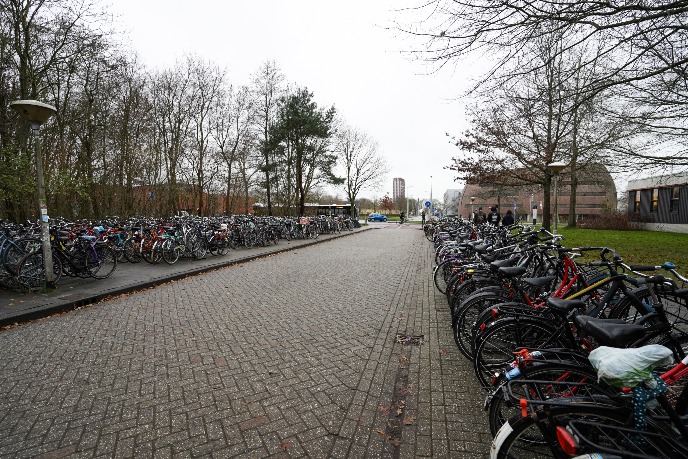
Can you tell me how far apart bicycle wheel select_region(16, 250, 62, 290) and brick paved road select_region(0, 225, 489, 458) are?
5.74 feet

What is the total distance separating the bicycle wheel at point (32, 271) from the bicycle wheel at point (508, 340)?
770 cm

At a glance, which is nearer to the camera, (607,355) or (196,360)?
(607,355)

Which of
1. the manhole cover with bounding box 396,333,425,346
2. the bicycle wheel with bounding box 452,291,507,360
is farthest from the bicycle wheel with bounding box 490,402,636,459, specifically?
the manhole cover with bounding box 396,333,425,346

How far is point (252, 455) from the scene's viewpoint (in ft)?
7.03

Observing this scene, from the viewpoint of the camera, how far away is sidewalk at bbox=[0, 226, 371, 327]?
5066 millimetres

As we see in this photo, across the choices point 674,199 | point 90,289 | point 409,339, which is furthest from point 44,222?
point 674,199

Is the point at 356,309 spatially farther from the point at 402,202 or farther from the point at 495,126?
the point at 402,202

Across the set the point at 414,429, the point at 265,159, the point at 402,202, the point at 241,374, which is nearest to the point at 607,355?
the point at 414,429

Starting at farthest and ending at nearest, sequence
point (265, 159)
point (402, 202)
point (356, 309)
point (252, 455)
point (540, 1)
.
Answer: point (402, 202)
point (265, 159)
point (356, 309)
point (540, 1)
point (252, 455)

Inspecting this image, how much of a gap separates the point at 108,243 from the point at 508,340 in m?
8.53

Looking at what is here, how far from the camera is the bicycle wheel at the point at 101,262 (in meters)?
7.27

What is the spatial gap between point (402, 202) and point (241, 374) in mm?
84326

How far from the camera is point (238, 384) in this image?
302 centimetres

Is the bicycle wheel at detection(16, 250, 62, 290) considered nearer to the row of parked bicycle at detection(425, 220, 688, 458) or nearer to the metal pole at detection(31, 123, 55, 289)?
the metal pole at detection(31, 123, 55, 289)
